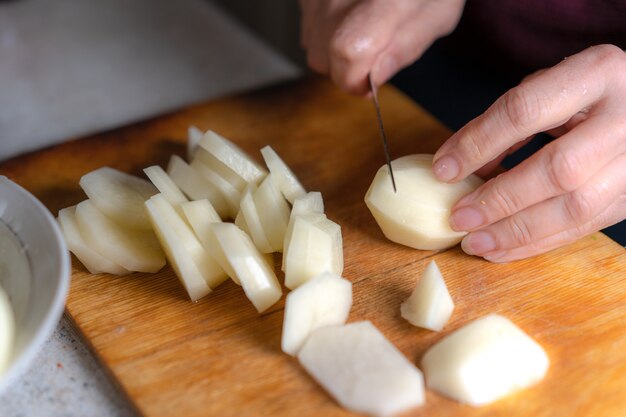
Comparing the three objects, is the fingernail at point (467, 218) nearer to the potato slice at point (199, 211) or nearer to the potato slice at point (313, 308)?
the potato slice at point (313, 308)

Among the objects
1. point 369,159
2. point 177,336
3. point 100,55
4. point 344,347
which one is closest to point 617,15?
point 369,159

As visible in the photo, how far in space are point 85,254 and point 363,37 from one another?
2.40 feet

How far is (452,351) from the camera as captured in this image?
113cm

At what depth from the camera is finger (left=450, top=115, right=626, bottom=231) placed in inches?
50.2

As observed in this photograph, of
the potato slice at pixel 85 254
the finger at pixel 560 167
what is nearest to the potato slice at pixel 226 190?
the potato slice at pixel 85 254

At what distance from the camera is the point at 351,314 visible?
4.17 ft

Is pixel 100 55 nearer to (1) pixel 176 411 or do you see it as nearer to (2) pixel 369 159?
(2) pixel 369 159

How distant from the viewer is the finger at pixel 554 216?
1.31m

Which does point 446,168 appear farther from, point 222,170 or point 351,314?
point 222,170

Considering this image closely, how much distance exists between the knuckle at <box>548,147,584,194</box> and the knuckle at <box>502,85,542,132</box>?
0.07m

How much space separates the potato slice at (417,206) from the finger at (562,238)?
9 centimetres

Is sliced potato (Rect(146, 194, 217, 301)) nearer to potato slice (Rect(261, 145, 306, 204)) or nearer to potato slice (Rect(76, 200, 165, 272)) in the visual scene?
potato slice (Rect(76, 200, 165, 272))

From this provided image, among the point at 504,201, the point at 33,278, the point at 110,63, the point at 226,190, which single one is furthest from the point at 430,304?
the point at 110,63

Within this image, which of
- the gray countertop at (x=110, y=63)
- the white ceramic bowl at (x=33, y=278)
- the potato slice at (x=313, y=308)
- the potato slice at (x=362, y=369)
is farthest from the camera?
the gray countertop at (x=110, y=63)
